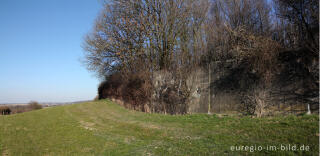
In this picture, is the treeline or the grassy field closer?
the grassy field

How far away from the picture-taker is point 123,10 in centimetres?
1449

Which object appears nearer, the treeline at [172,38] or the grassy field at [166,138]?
the grassy field at [166,138]

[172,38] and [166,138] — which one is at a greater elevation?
[172,38]

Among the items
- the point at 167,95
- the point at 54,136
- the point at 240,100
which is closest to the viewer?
the point at 54,136

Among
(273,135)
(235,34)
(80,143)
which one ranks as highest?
(235,34)

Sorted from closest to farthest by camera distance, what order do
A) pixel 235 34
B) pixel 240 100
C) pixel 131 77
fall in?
pixel 240 100 < pixel 235 34 < pixel 131 77

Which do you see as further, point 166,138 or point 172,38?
point 172,38

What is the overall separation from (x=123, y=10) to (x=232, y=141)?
12.0 meters

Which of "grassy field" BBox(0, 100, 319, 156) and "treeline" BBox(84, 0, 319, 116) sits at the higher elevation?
"treeline" BBox(84, 0, 319, 116)

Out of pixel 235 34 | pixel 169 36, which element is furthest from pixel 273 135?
pixel 169 36

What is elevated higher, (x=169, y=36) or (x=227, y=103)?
(x=169, y=36)

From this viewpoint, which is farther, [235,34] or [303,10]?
[235,34]

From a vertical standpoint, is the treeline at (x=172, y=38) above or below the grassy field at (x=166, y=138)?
above

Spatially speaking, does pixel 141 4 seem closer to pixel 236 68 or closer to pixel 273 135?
pixel 236 68
